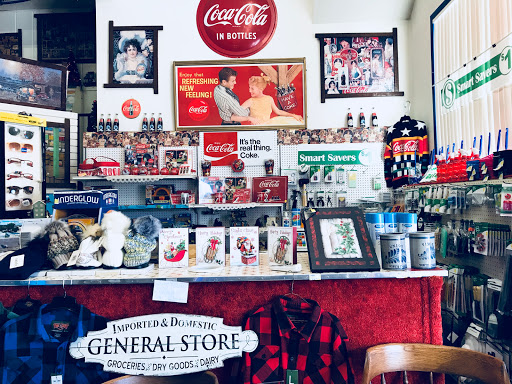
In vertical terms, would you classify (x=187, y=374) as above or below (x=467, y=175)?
below

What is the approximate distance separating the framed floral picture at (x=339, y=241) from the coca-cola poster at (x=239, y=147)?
10.0ft

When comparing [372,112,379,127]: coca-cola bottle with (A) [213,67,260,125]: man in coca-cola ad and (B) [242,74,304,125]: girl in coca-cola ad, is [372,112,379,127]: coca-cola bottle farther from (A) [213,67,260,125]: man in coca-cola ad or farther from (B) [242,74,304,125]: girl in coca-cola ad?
(A) [213,67,260,125]: man in coca-cola ad

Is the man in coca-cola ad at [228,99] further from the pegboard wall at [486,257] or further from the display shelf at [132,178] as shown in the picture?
the pegboard wall at [486,257]

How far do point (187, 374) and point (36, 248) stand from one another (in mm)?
967

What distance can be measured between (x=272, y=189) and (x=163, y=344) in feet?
10.5

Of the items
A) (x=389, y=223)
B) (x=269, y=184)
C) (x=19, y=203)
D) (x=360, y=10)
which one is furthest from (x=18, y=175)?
(x=360, y=10)

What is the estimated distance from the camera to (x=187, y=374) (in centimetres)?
175

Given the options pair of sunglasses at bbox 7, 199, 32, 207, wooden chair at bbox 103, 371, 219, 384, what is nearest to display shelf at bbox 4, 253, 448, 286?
wooden chair at bbox 103, 371, 219, 384

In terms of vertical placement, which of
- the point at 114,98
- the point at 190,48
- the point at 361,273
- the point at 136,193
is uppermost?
the point at 190,48

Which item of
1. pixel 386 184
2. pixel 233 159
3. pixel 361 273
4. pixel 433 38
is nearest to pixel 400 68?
pixel 433 38

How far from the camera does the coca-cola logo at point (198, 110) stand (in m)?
5.06

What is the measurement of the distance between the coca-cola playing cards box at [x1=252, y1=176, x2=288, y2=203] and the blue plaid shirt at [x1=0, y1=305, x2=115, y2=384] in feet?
10.5

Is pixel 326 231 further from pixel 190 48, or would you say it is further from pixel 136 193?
pixel 190 48

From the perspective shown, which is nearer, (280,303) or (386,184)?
(280,303)
